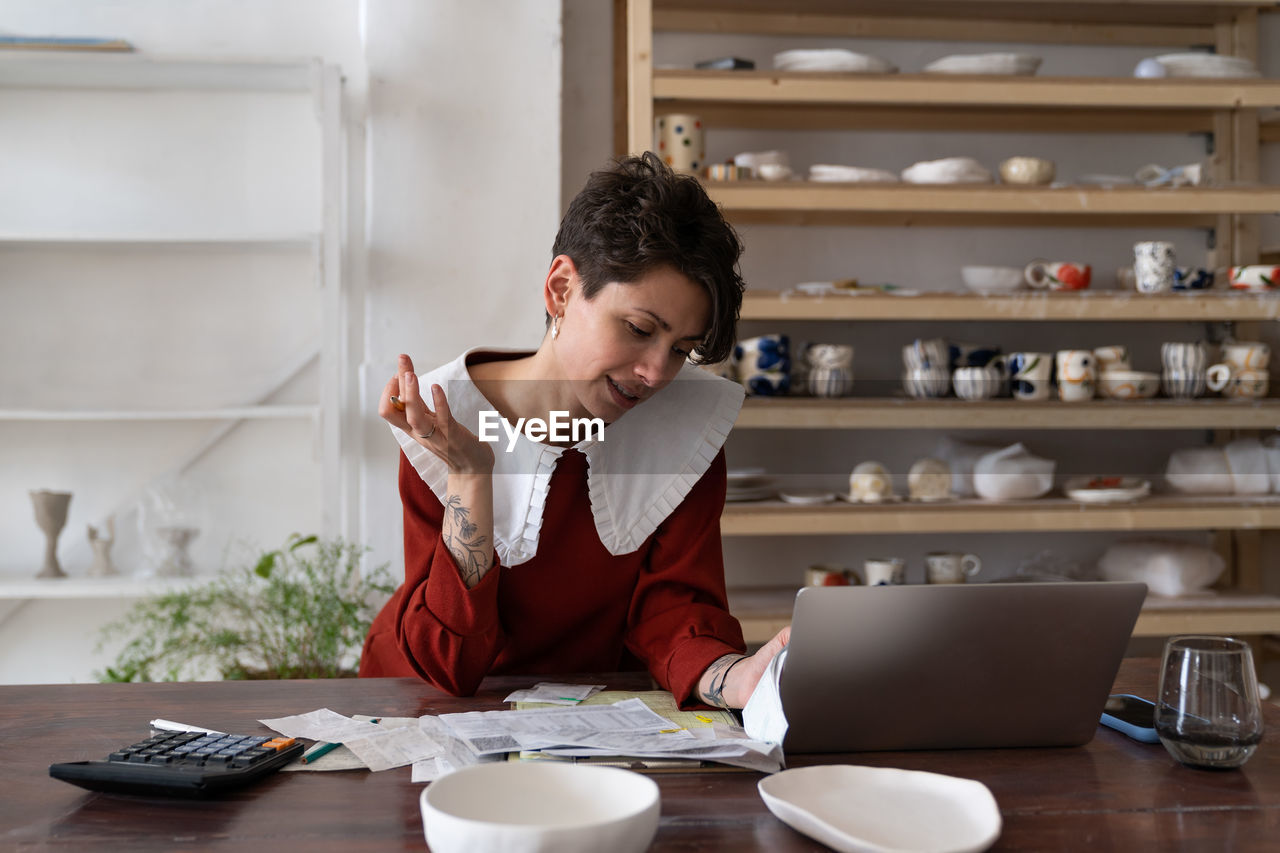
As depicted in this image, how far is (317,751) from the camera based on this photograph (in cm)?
94

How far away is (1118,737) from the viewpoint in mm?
1031

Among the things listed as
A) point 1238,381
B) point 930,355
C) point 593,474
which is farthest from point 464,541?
point 1238,381

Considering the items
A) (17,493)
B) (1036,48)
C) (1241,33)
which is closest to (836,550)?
(1036,48)

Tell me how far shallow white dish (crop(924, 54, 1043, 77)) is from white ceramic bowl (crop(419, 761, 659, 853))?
2144 mm

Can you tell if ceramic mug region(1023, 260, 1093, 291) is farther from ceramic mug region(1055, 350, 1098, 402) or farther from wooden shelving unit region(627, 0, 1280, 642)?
ceramic mug region(1055, 350, 1098, 402)

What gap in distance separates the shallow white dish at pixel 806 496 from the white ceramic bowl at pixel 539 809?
176 centimetres

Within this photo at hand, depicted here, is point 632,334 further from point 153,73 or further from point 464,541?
point 153,73

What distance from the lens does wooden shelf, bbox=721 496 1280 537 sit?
2432mm

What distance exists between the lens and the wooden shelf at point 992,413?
2.45m

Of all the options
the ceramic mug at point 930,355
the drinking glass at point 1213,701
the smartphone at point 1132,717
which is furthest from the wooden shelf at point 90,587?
the drinking glass at point 1213,701

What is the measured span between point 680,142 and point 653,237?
4.18ft

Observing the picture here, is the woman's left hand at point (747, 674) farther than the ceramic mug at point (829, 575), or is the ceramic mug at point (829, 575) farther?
the ceramic mug at point (829, 575)

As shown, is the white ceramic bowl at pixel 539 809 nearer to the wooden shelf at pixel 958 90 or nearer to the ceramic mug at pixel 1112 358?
the wooden shelf at pixel 958 90

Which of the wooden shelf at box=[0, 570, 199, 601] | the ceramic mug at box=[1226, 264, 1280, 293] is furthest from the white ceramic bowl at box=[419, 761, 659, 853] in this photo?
the ceramic mug at box=[1226, 264, 1280, 293]
